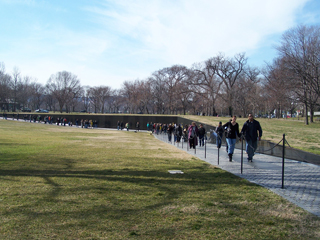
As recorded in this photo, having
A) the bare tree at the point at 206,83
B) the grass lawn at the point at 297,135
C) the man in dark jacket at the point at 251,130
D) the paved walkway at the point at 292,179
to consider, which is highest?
the bare tree at the point at 206,83

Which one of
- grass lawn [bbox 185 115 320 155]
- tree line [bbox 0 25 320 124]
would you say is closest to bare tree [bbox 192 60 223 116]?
tree line [bbox 0 25 320 124]

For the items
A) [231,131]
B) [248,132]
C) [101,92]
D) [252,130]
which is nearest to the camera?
[252,130]

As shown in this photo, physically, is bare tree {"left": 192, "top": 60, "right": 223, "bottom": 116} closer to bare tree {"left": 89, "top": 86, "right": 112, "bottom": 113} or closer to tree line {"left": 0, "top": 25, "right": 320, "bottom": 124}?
tree line {"left": 0, "top": 25, "right": 320, "bottom": 124}

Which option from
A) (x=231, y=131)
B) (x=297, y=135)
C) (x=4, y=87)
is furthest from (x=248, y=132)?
(x=4, y=87)

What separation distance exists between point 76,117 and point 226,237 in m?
57.8

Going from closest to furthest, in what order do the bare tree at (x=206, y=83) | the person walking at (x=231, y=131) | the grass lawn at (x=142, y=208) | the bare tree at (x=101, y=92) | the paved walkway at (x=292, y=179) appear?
the grass lawn at (x=142, y=208), the paved walkway at (x=292, y=179), the person walking at (x=231, y=131), the bare tree at (x=206, y=83), the bare tree at (x=101, y=92)

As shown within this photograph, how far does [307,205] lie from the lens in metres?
5.11

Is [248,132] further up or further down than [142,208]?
further up

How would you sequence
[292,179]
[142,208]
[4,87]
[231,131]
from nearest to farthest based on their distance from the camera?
[142,208], [292,179], [231,131], [4,87]

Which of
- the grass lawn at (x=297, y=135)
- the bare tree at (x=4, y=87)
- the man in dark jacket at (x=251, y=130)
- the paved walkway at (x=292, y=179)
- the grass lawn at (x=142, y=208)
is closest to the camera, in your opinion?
the grass lawn at (x=142, y=208)

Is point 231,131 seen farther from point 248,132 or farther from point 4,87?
point 4,87

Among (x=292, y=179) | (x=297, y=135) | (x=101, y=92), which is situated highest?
(x=101, y=92)

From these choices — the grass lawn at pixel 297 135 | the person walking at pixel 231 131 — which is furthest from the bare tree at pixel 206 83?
the person walking at pixel 231 131

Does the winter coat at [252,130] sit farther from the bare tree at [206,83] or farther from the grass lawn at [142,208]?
the bare tree at [206,83]
